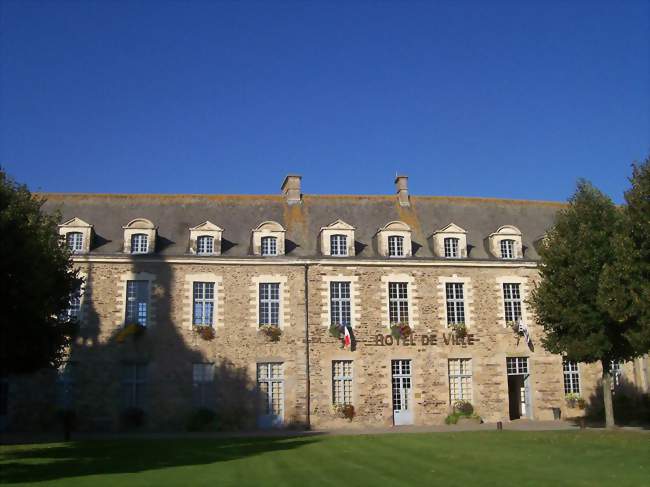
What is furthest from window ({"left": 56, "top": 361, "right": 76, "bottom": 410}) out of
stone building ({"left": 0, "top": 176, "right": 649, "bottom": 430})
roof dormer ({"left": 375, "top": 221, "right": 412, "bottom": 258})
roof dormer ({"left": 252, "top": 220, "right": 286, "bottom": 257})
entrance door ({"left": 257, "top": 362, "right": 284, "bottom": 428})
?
roof dormer ({"left": 375, "top": 221, "right": 412, "bottom": 258})

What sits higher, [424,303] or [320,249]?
[320,249]

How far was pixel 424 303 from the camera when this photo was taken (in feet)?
87.0

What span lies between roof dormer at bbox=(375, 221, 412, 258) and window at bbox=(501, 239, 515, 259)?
3930 millimetres

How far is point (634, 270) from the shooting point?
18641 mm

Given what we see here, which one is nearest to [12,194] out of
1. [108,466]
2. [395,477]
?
[108,466]

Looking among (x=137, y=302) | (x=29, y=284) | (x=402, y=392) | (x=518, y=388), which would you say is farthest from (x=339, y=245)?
(x=29, y=284)

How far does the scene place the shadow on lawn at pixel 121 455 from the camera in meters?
13.4

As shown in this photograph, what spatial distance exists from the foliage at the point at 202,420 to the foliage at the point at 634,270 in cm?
1363

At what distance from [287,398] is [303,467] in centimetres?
1167


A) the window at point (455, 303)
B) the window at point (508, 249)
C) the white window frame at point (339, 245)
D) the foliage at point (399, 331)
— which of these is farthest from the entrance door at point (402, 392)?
the window at point (508, 249)

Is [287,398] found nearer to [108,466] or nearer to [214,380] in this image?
[214,380]

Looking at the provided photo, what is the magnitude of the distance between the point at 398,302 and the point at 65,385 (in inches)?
497

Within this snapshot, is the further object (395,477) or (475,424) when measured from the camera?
(475,424)

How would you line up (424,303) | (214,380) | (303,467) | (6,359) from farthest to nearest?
(424,303)
(214,380)
(6,359)
(303,467)
